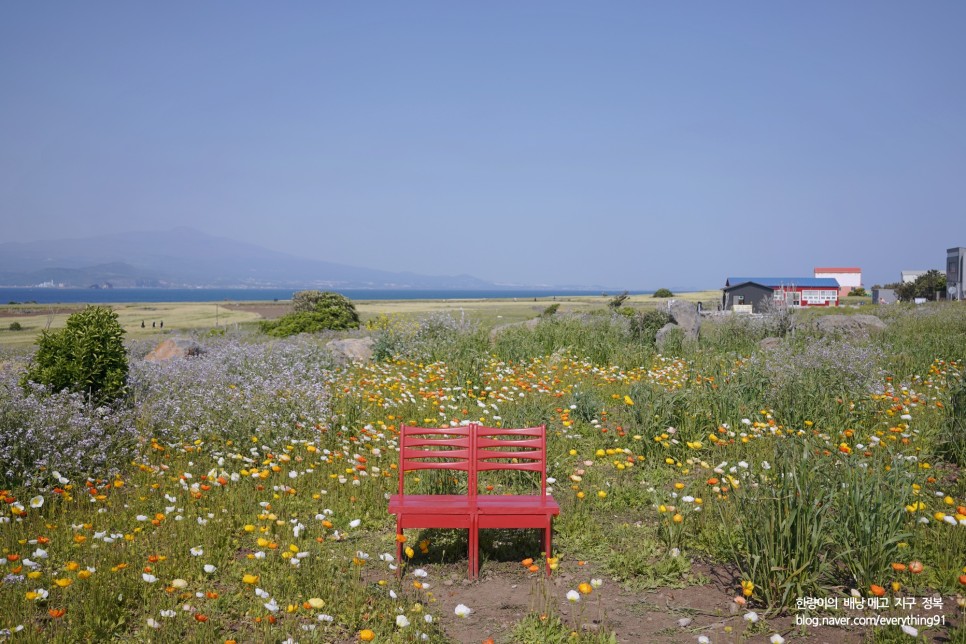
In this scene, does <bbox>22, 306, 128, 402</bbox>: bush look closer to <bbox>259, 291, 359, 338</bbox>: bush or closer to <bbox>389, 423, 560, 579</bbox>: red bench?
<bbox>389, 423, 560, 579</bbox>: red bench

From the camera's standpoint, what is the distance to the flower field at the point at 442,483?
415 centimetres

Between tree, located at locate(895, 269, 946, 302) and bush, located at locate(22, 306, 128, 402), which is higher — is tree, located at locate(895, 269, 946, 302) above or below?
above

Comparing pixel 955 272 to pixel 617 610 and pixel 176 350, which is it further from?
pixel 617 610

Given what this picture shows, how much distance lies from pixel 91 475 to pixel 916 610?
7.13 meters

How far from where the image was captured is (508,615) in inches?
171

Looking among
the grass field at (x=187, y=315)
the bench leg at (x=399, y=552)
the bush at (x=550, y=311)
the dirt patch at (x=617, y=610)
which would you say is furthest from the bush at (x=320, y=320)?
the dirt patch at (x=617, y=610)

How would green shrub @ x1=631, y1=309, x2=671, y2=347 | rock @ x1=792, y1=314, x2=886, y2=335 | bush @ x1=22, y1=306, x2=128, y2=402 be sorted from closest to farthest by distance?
bush @ x1=22, y1=306, x2=128, y2=402 → rock @ x1=792, y1=314, x2=886, y2=335 → green shrub @ x1=631, y1=309, x2=671, y2=347

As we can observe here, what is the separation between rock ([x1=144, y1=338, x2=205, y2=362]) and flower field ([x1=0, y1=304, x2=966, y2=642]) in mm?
2899

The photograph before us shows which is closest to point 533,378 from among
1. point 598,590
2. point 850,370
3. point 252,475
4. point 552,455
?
point 552,455

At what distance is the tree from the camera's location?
6138cm

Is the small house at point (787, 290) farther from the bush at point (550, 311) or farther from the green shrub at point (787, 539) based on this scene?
the green shrub at point (787, 539)

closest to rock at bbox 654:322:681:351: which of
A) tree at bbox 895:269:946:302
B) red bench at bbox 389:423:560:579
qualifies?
red bench at bbox 389:423:560:579

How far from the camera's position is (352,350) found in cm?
1433

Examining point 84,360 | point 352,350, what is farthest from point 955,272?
point 84,360
